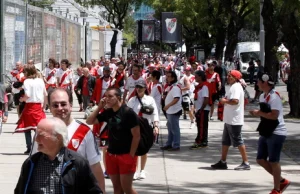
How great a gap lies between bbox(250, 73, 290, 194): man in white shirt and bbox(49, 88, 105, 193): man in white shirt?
419 cm

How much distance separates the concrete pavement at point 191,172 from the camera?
1099 centimetres

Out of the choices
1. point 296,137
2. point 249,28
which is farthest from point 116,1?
point 296,137

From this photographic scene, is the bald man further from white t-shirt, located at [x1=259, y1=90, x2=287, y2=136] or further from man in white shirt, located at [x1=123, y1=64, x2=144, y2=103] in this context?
white t-shirt, located at [x1=259, y1=90, x2=287, y2=136]

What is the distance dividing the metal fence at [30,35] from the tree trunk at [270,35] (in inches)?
313

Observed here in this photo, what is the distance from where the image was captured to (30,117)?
45.4ft

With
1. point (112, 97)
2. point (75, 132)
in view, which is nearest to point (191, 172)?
point (112, 97)

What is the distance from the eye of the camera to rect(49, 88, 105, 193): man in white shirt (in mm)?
5902

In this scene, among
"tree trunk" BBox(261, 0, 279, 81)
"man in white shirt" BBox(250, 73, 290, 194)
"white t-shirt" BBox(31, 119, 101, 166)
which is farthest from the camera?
"tree trunk" BBox(261, 0, 279, 81)

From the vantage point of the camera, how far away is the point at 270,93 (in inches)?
400

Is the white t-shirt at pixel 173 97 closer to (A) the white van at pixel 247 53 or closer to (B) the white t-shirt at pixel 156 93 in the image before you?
(B) the white t-shirt at pixel 156 93

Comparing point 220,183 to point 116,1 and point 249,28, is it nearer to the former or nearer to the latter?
point 116,1

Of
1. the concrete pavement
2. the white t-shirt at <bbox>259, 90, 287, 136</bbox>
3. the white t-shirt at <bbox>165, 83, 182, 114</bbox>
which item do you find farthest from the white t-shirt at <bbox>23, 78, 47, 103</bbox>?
the white t-shirt at <bbox>259, 90, 287, 136</bbox>

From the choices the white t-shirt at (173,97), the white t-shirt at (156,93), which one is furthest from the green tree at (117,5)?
the white t-shirt at (173,97)

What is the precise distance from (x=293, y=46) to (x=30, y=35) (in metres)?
9.90
